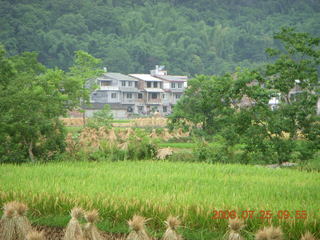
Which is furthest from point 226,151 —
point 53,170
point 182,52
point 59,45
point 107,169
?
point 182,52

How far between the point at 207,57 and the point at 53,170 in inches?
4207

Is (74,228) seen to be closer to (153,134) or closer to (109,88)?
(153,134)

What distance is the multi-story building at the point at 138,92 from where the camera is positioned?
251 ft

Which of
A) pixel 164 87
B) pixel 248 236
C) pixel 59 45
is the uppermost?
pixel 59 45

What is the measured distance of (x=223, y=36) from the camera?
5123 inches

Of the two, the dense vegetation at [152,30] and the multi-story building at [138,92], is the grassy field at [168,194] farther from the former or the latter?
the dense vegetation at [152,30]

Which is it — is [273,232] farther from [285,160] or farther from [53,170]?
[285,160]

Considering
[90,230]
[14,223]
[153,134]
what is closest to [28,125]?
[14,223]

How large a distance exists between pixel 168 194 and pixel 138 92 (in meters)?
69.3

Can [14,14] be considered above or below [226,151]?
above

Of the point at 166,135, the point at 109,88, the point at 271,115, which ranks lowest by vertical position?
the point at 166,135
